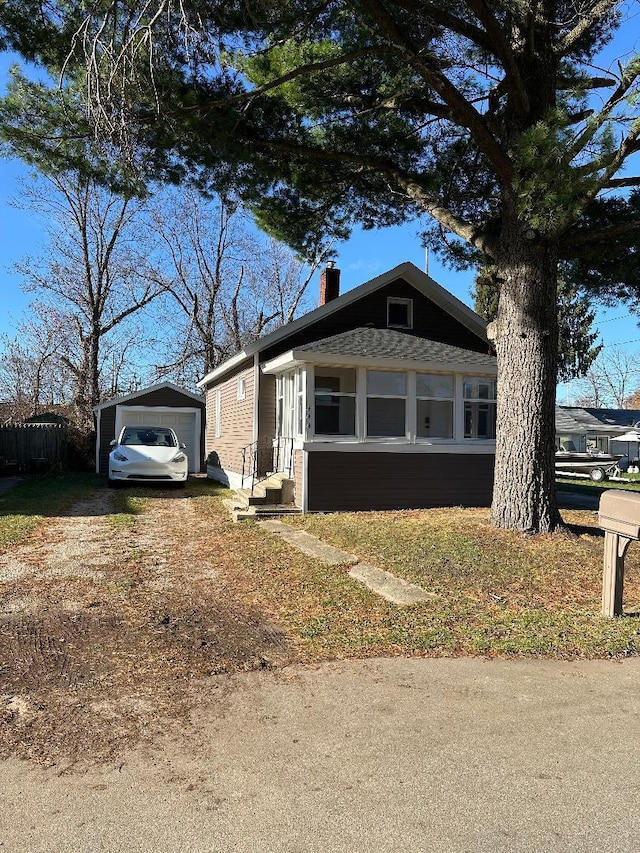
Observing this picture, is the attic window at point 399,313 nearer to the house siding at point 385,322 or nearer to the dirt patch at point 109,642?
the house siding at point 385,322

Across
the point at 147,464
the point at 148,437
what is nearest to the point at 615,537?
the point at 147,464

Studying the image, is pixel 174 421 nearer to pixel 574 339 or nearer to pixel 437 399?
pixel 437 399

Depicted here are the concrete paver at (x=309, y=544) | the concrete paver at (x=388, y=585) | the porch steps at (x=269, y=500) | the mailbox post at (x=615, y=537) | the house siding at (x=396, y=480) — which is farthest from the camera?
the house siding at (x=396, y=480)

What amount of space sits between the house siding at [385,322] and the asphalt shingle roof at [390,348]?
18.9 inches

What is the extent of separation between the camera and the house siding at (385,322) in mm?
13953

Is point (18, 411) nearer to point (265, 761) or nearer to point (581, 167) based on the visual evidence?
point (581, 167)

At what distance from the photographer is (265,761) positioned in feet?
9.75

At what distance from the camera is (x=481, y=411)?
13828 millimetres

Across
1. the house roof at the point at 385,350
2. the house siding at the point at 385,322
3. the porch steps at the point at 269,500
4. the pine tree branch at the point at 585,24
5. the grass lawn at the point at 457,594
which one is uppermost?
the pine tree branch at the point at 585,24

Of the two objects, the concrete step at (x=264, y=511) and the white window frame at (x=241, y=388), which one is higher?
the white window frame at (x=241, y=388)

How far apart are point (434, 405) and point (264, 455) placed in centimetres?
410

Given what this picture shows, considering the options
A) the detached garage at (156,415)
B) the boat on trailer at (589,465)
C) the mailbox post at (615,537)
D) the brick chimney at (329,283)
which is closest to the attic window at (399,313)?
the brick chimney at (329,283)

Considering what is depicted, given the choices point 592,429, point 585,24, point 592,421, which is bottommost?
point 592,429

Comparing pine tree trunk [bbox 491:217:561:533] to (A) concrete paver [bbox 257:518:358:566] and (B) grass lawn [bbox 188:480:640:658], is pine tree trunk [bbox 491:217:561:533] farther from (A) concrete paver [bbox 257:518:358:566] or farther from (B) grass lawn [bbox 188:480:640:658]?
(A) concrete paver [bbox 257:518:358:566]
